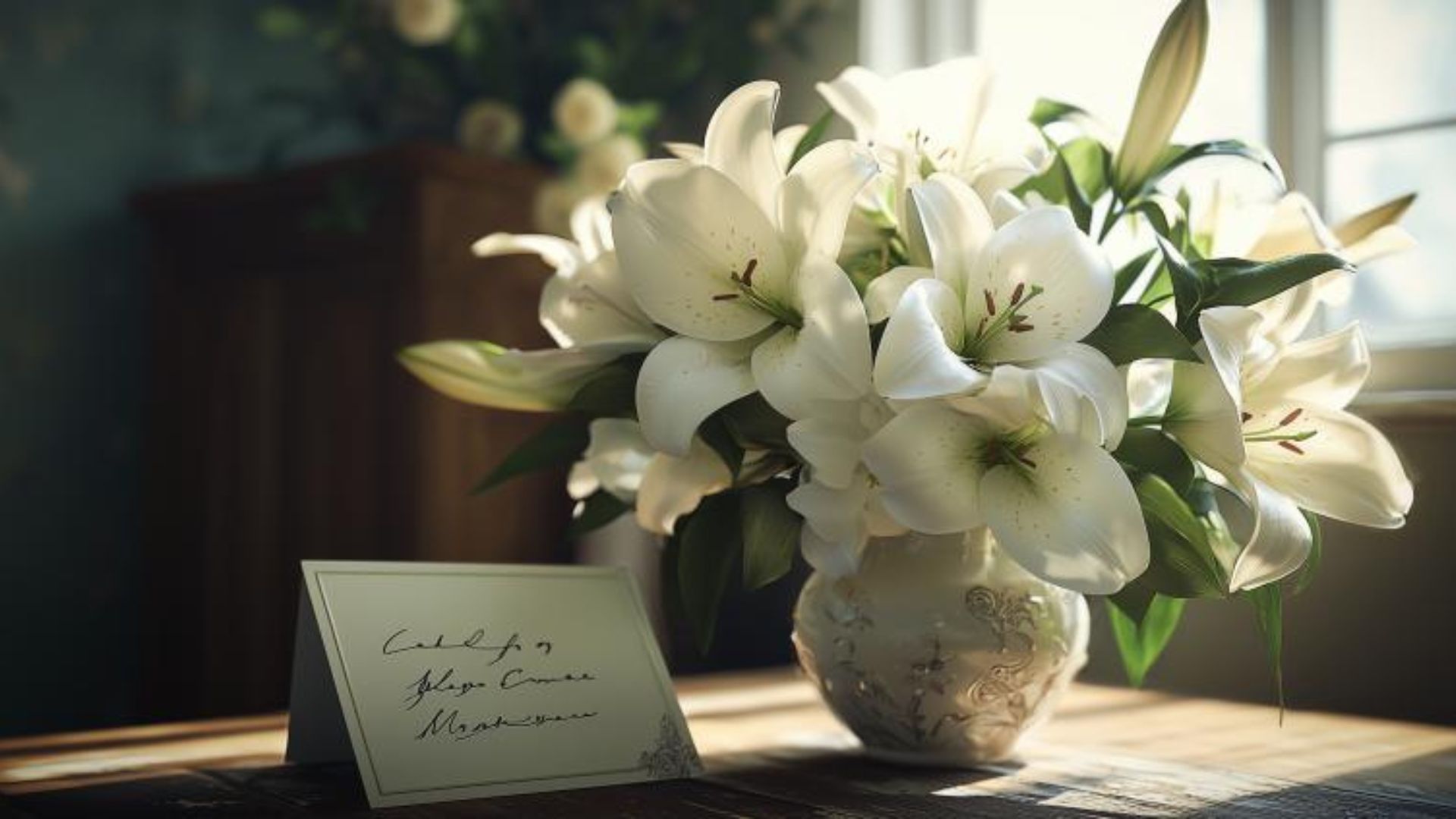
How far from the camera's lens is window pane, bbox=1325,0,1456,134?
4.67ft

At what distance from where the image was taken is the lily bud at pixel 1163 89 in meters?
0.79

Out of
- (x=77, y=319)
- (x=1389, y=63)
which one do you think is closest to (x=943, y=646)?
(x=1389, y=63)

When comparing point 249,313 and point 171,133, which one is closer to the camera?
point 249,313

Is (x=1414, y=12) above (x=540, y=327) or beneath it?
above

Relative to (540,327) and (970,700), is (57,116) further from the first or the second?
(970,700)

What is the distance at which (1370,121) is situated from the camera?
4.76 feet

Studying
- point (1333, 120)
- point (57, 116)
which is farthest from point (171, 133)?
point (1333, 120)

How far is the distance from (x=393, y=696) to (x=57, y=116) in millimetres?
1910

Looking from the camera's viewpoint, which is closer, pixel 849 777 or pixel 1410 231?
pixel 849 777

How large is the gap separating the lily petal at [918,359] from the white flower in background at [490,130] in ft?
4.64

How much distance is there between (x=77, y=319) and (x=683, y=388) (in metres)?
1.91

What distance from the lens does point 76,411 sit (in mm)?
2311

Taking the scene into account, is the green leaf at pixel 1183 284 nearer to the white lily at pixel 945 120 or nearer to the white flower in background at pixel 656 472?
the white lily at pixel 945 120

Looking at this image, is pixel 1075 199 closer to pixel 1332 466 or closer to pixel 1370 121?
pixel 1332 466
